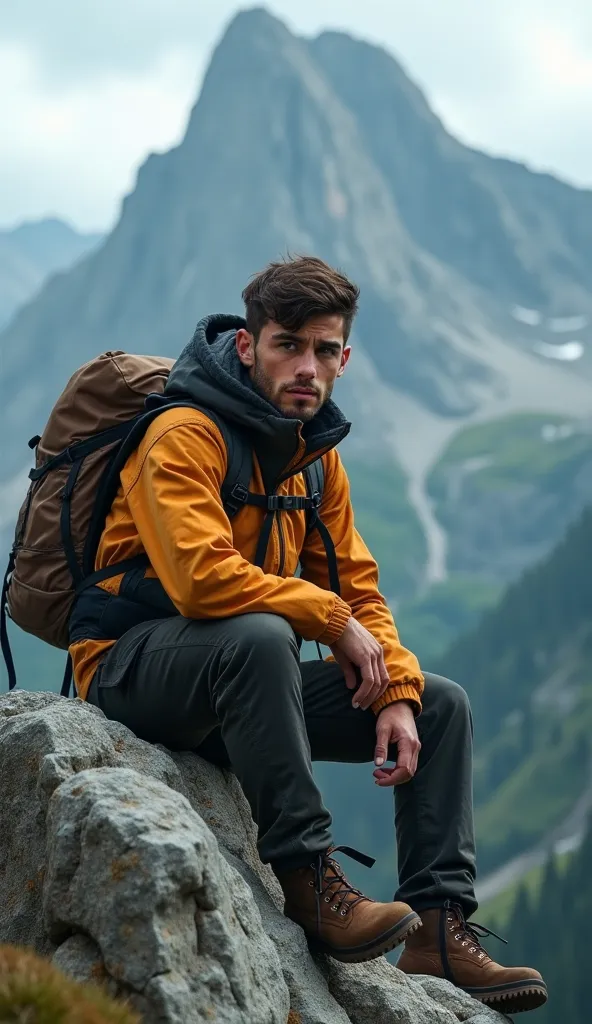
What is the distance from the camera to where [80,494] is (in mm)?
8188

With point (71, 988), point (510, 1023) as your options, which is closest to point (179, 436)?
point (71, 988)

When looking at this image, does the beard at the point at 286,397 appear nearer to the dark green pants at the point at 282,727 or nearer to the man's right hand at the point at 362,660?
the man's right hand at the point at 362,660

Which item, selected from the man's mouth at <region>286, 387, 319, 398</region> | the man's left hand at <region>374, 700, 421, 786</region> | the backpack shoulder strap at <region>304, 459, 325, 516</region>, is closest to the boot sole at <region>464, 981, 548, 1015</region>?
the man's left hand at <region>374, 700, 421, 786</region>

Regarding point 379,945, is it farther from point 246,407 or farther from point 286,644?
point 246,407

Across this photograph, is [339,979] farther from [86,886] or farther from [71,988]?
[71,988]

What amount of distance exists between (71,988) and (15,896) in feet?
7.22

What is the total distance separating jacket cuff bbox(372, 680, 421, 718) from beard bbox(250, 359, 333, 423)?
174 cm

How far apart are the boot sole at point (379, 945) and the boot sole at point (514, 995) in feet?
4.47

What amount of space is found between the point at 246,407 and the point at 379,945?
3.16m

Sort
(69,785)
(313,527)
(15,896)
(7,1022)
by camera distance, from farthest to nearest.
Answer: (313,527) < (15,896) < (69,785) < (7,1022)

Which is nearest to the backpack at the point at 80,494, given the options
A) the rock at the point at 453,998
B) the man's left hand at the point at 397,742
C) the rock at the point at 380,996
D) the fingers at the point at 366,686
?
the fingers at the point at 366,686

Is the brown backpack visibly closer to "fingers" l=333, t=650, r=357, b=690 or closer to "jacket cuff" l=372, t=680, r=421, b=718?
"fingers" l=333, t=650, r=357, b=690

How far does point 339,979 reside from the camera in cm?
795

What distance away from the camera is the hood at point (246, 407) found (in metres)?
7.71
